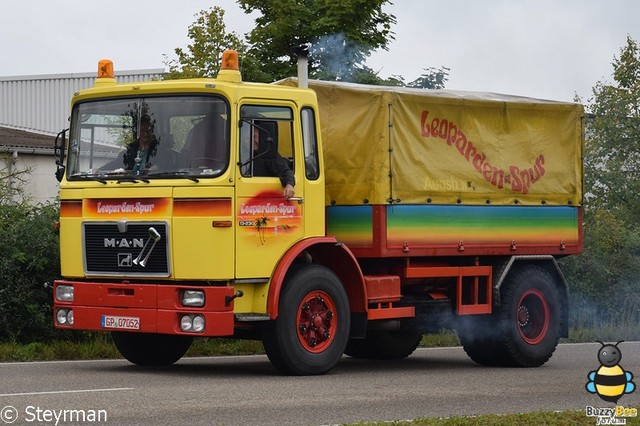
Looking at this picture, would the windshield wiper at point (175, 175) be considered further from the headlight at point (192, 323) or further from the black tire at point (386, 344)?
the black tire at point (386, 344)

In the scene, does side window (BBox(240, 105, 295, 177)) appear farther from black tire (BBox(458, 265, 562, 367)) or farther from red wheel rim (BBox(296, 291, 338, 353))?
black tire (BBox(458, 265, 562, 367))

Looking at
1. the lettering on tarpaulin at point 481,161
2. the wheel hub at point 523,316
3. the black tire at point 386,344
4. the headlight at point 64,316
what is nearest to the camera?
the headlight at point 64,316

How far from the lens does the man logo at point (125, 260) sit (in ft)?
45.9

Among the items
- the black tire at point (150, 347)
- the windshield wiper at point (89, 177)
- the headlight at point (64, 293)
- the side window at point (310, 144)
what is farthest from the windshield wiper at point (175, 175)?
the black tire at point (150, 347)

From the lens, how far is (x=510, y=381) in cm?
1465

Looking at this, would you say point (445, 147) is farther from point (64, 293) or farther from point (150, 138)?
point (64, 293)

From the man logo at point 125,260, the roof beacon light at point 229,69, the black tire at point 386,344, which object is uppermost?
the roof beacon light at point 229,69

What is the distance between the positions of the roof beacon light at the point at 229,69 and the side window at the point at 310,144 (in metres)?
0.87

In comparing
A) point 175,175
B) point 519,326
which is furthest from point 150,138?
point 519,326

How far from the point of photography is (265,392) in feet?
40.7

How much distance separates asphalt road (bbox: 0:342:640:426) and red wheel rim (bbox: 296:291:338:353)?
0.37m

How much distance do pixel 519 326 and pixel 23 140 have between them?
970 inches

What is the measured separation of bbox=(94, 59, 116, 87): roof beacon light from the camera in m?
14.9

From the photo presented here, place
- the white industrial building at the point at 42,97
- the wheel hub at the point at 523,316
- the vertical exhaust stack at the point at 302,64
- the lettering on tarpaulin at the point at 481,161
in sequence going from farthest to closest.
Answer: the white industrial building at the point at 42,97 → the wheel hub at the point at 523,316 → the lettering on tarpaulin at the point at 481,161 → the vertical exhaust stack at the point at 302,64
